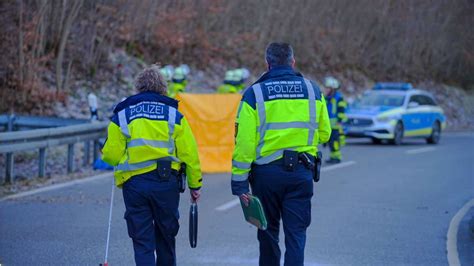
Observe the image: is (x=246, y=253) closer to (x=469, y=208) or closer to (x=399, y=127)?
(x=469, y=208)

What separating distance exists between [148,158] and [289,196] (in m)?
1.11

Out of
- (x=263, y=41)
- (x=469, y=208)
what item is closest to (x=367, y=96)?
(x=263, y=41)

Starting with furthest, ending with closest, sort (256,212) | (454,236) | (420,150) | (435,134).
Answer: (435,134), (420,150), (454,236), (256,212)

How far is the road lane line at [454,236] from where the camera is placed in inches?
355

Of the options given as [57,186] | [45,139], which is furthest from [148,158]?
[45,139]

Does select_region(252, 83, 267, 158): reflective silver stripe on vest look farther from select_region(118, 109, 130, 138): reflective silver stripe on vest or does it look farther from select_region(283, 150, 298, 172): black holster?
select_region(118, 109, 130, 138): reflective silver stripe on vest

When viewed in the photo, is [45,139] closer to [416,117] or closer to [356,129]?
[356,129]

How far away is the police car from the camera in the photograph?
24.7m

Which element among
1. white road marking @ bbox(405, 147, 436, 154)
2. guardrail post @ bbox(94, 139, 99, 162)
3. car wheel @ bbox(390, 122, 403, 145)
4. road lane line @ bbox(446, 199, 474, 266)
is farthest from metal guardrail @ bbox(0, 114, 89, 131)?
car wheel @ bbox(390, 122, 403, 145)

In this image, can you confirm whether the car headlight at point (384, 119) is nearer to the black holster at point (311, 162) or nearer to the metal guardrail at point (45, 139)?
the metal guardrail at point (45, 139)

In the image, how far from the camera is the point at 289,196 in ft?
22.2

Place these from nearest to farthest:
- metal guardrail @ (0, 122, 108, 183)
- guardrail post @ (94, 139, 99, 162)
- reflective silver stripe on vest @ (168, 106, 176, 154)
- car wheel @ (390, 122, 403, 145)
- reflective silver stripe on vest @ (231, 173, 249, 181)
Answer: reflective silver stripe on vest @ (231, 173, 249, 181), reflective silver stripe on vest @ (168, 106, 176, 154), metal guardrail @ (0, 122, 108, 183), guardrail post @ (94, 139, 99, 162), car wheel @ (390, 122, 403, 145)

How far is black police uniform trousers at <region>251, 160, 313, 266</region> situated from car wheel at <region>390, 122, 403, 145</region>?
60.1ft

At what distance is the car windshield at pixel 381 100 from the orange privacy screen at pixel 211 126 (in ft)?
33.7
